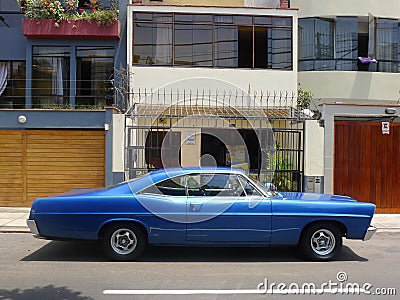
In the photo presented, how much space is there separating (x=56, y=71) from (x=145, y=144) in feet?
15.0

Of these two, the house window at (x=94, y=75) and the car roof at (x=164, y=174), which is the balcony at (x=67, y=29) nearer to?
the house window at (x=94, y=75)

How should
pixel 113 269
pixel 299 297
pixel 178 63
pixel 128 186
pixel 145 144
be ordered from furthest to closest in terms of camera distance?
pixel 178 63, pixel 145 144, pixel 128 186, pixel 113 269, pixel 299 297

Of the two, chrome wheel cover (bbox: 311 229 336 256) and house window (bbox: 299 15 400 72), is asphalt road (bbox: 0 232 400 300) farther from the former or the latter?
house window (bbox: 299 15 400 72)

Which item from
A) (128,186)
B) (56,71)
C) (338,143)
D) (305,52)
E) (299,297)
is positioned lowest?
(299,297)

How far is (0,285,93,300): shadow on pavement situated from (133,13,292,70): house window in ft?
31.4

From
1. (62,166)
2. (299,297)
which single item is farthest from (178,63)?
(299,297)

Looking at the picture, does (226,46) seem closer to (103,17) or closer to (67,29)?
(103,17)

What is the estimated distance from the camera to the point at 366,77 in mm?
15898

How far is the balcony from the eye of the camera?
1370cm

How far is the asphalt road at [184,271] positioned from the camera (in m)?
5.40

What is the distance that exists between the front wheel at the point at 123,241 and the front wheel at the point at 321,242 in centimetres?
249

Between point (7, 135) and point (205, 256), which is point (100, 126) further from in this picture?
point (205, 256)

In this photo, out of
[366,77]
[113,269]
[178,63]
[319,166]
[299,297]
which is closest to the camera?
[299,297]

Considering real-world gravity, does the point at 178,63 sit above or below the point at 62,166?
above
